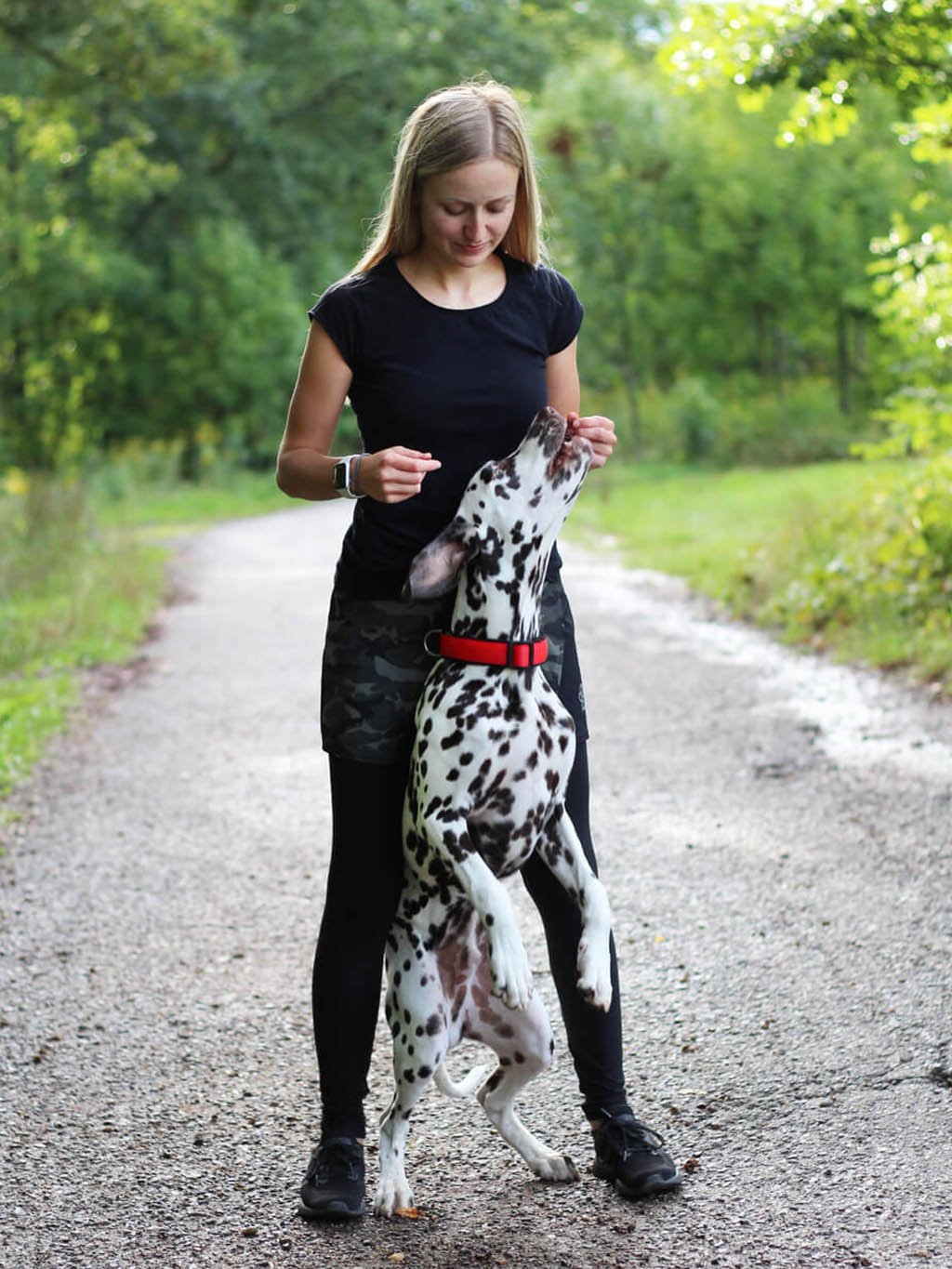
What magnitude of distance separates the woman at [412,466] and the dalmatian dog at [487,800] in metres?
0.09

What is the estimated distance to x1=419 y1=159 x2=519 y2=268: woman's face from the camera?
309 cm

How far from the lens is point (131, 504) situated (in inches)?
907

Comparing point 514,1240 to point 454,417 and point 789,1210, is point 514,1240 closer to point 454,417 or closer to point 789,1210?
point 789,1210

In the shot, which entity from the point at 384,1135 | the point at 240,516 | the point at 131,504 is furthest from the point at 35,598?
the point at 240,516

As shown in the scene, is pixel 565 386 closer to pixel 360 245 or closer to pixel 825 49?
pixel 825 49

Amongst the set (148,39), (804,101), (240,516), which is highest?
(148,39)

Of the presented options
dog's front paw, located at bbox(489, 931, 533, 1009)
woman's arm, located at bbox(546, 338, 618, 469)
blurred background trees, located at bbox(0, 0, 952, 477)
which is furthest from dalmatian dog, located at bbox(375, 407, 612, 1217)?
blurred background trees, located at bbox(0, 0, 952, 477)

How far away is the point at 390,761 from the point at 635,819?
3.51 m

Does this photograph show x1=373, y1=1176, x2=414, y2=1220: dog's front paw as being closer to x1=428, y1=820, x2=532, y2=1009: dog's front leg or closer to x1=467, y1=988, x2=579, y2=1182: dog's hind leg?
x1=467, y1=988, x2=579, y2=1182: dog's hind leg

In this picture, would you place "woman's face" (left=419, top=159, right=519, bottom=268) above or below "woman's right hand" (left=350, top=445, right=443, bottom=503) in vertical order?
above

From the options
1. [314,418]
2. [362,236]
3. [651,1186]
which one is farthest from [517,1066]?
[362,236]

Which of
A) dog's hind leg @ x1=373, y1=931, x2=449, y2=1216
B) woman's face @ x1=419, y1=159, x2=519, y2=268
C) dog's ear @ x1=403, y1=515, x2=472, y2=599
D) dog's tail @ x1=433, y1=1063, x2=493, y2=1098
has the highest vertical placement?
woman's face @ x1=419, y1=159, x2=519, y2=268

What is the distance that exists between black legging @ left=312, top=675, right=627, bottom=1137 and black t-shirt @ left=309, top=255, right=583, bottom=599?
18.8 inches

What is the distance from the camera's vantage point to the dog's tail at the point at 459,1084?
3523 millimetres
